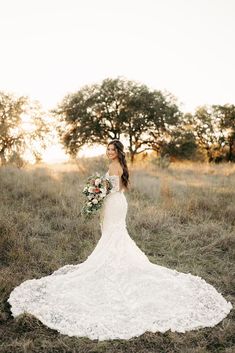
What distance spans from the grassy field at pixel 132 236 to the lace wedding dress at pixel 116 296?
0.16m

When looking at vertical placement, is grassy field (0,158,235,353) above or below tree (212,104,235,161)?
below

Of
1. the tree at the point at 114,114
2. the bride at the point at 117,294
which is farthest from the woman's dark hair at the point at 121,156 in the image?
the tree at the point at 114,114

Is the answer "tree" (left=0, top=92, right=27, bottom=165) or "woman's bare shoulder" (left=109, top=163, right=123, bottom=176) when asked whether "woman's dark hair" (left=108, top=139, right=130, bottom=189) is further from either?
"tree" (left=0, top=92, right=27, bottom=165)

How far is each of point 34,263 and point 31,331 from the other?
2.40 metres

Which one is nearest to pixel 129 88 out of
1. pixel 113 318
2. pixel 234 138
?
pixel 234 138

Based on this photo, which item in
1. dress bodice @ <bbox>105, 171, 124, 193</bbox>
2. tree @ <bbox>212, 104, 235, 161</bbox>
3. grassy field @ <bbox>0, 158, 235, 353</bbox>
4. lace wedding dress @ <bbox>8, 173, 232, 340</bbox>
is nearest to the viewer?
grassy field @ <bbox>0, 158, 235, 353</bbox>

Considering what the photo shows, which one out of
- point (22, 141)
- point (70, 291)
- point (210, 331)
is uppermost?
point (22, 141)

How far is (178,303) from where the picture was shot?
5922 mm

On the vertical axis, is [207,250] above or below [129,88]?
below

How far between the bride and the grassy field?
0.56 ft

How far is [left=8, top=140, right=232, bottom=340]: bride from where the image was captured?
5.37 m

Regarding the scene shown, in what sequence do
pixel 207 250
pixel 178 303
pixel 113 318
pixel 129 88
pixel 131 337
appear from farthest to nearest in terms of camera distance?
pixel 129 88 → pixel 207 250 → pixel 178 303 → pixel 113 318 → pixel 131 337

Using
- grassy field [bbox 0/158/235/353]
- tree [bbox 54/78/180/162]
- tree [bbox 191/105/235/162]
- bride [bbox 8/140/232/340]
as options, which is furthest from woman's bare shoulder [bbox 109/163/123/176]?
tree [bbox 191/105/235/162]

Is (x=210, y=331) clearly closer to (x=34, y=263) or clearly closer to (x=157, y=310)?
(x=157, y=310)
